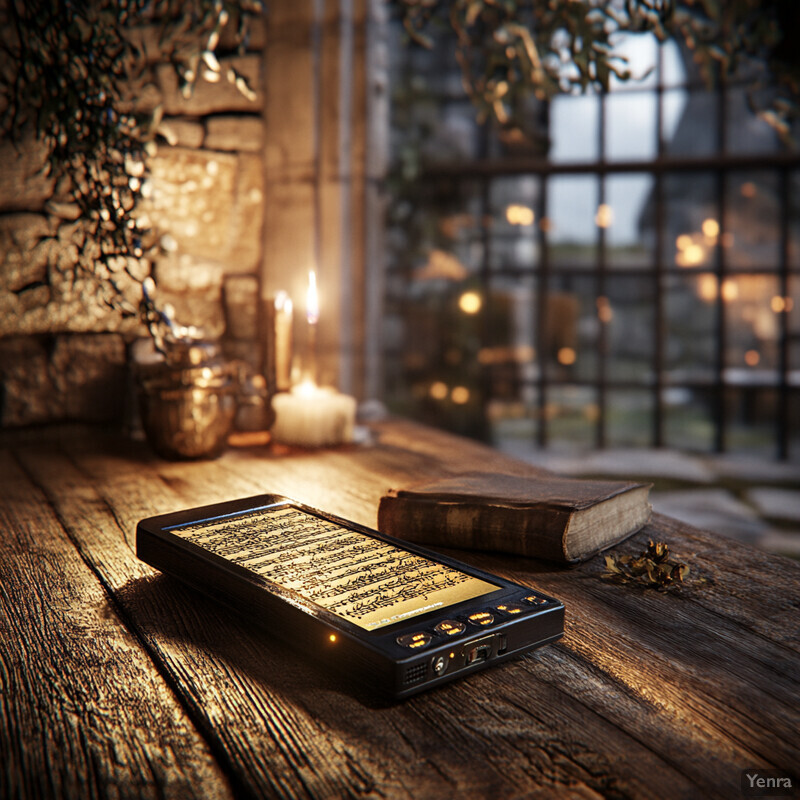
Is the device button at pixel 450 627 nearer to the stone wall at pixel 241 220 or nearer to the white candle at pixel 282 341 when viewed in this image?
the white candle at pixel 282 341

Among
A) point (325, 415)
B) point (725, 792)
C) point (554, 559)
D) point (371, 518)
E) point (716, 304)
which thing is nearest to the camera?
point (725, 792)

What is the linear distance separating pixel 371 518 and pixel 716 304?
A: 4.32m

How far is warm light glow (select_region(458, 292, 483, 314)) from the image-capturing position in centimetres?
496

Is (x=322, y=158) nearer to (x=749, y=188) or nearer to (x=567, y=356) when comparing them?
(x=567, y=356)

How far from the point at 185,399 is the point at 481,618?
967 mm

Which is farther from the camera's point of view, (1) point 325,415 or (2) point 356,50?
(2) point 356,50

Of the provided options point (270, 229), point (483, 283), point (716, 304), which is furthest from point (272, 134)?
point (716, 304)

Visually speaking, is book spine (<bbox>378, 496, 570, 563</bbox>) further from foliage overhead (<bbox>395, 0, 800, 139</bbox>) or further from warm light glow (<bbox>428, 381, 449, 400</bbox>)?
warm light glow (<bbox>428, 381, 449, 400</bbox>)

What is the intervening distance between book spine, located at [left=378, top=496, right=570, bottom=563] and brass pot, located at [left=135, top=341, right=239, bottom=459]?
61 centimetres

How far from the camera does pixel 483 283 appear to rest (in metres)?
4.97

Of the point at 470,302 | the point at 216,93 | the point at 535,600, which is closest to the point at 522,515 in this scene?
the point at 535,600

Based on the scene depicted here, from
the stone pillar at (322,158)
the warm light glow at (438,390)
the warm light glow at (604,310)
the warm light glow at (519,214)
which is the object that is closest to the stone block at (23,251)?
the stone pillar at (322,158)

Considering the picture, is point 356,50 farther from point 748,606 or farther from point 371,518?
point 748,606

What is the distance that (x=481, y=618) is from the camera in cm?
66
